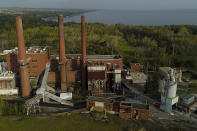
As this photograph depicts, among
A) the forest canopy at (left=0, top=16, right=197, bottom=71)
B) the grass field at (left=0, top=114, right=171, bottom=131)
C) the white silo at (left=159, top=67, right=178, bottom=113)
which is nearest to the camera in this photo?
the grass field at (left=0, top=114, right=171, bottom=131)

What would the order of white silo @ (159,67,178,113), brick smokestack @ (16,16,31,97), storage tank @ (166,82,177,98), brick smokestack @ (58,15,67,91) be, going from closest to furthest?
storage tank @ (166,82,177,98)
white silo @ (159,67,178,113)
brick smokestack @ (16,16,31,97)
brick smokestack @ (58,15,67,91)

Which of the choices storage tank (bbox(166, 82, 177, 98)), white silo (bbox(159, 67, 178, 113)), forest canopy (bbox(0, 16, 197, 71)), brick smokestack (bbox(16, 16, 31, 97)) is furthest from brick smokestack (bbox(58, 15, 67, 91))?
forest canopy (bbox(0, 16, 197, 71))

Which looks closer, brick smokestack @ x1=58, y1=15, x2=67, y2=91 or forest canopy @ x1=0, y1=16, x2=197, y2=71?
brick smokestack @ x1=58, y1=15, x2=67, y2=91

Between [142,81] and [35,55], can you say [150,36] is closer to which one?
[142,81]

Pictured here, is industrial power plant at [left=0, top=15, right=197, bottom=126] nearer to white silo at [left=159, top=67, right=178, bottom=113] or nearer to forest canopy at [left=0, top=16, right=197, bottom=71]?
white silo at [left=159, top=67, right=178, bottom=113]

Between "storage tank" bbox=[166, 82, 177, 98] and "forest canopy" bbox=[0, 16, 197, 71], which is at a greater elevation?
"forest canopy" bbox=[0, 16, 197, 71]

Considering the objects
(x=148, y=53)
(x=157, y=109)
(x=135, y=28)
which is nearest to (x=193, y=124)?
(x=157, y=109)

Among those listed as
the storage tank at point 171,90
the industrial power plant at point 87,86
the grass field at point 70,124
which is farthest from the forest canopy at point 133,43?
the grass field at point 70,124

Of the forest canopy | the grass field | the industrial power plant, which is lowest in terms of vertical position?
the grass field

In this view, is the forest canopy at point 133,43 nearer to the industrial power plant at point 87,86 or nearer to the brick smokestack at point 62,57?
the industrial power plant at point 87,86

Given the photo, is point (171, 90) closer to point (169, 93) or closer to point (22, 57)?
point (169, 93)
